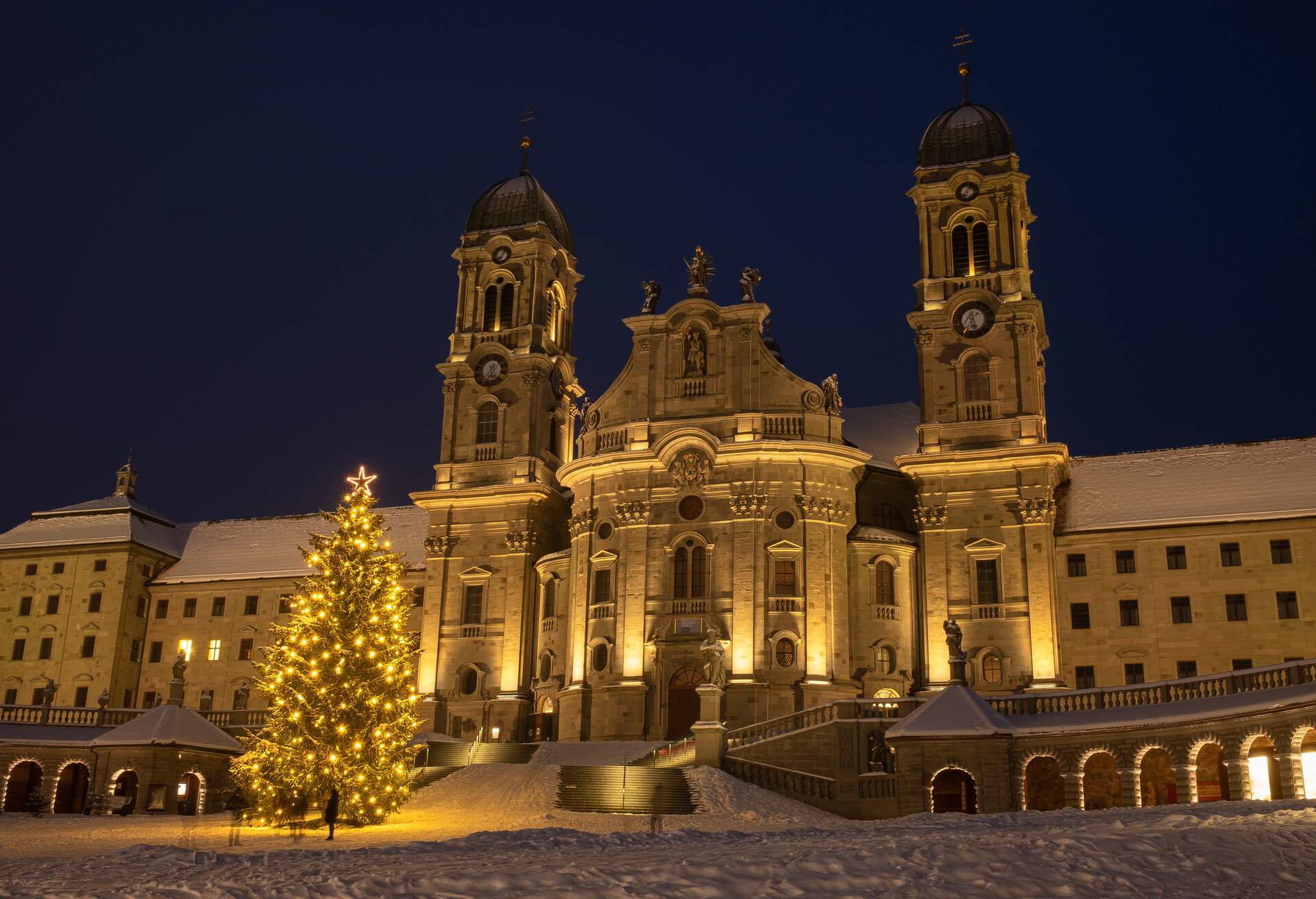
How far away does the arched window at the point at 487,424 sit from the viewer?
6656 cm

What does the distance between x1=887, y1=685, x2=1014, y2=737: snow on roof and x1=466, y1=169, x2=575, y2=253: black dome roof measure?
120 ft

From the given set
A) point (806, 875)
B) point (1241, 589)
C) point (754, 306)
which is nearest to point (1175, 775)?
point (1241, 589)

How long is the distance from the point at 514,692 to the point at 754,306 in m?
20.2

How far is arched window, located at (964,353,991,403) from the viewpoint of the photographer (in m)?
58.2

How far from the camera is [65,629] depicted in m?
72.1

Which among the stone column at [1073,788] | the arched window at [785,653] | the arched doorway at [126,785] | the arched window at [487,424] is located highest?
the arched window at [487,424]

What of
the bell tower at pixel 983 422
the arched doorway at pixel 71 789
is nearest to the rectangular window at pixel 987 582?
the bell tower at pixel 983 422

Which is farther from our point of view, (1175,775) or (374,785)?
(1175,775)

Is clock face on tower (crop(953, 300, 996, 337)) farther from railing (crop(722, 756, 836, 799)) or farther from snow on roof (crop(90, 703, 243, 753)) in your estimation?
snow on roof (crop(90, 703, 243, 753))

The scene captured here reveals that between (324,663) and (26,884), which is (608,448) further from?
(26,884)

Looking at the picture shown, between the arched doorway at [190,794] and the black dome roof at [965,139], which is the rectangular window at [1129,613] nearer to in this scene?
the black dome roof at [965,139]

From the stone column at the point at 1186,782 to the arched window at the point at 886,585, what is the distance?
19297 mm

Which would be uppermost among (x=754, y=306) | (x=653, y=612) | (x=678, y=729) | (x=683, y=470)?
(x=754, y=306)

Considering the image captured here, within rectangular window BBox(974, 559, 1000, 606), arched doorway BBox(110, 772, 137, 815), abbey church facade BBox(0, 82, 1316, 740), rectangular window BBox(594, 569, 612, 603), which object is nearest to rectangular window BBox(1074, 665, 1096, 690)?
abbey church facade BBox(0, 82, 1316, 740)
